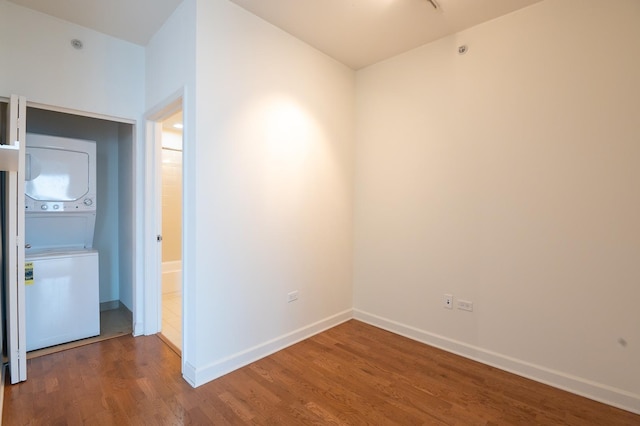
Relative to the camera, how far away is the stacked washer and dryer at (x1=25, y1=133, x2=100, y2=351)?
2621 mm

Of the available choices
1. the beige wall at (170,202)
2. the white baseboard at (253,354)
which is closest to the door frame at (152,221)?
the white baseboard at (253,354)

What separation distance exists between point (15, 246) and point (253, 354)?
1821 millimetres

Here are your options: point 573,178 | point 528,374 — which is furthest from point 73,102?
point 528,374

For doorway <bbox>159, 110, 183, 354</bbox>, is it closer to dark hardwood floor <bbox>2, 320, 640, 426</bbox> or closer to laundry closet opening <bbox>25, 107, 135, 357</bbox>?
laundry closet opening <bbox>25, 107, 135, 357</bbox>

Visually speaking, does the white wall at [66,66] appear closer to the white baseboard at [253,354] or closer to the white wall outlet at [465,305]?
the white baseboard at [253,354]

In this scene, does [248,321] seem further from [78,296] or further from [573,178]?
[573,178]

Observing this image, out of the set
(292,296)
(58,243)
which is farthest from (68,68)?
(292,296)

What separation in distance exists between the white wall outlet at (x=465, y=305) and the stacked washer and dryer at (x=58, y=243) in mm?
3311

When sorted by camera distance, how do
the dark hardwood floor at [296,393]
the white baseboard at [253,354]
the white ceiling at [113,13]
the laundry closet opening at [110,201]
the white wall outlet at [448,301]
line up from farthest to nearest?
the laundry closet opening at [110,201] < the white wall outlet at [448,301] < the white ceiling at [113,13] < the white baseboard at [253,354] < the dark hardwood floor at [296,393]

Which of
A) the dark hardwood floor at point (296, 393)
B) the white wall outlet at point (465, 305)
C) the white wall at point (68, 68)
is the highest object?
the white wall at point (68, 68)

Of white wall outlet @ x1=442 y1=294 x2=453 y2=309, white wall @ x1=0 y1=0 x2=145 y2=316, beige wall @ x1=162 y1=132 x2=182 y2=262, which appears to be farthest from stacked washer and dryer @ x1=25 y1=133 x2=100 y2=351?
white wall outlet @ x1=442 y1=294 x2=453 y2=309

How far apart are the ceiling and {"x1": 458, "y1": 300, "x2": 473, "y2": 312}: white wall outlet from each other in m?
2.33

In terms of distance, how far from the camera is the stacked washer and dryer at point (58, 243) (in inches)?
103

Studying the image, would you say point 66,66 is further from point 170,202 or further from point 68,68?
point 170,202
